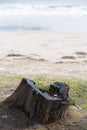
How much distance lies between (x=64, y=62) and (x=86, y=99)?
4.73 metres

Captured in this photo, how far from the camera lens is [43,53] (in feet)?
40.8

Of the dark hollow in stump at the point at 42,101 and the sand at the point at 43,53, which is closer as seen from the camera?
the dark hollow in stump at the point at 42,101

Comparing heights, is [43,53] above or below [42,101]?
below

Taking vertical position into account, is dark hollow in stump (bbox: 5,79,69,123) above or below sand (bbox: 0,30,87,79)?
above

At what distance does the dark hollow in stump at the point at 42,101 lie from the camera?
4.64 metres

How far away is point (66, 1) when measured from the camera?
37.8 m

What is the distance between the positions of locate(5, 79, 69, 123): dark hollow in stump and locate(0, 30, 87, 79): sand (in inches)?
112

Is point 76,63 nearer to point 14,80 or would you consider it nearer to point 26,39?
point 14,80

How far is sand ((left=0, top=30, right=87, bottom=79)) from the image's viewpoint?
8.89 m

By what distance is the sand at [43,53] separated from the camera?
889 centimetres

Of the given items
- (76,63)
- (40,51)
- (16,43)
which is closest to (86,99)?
(76,63)

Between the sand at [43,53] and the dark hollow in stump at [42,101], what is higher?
the dark hollow in stump at [42,101]

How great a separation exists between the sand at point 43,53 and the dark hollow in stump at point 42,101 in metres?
2.85

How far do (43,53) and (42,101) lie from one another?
7.82 metres
